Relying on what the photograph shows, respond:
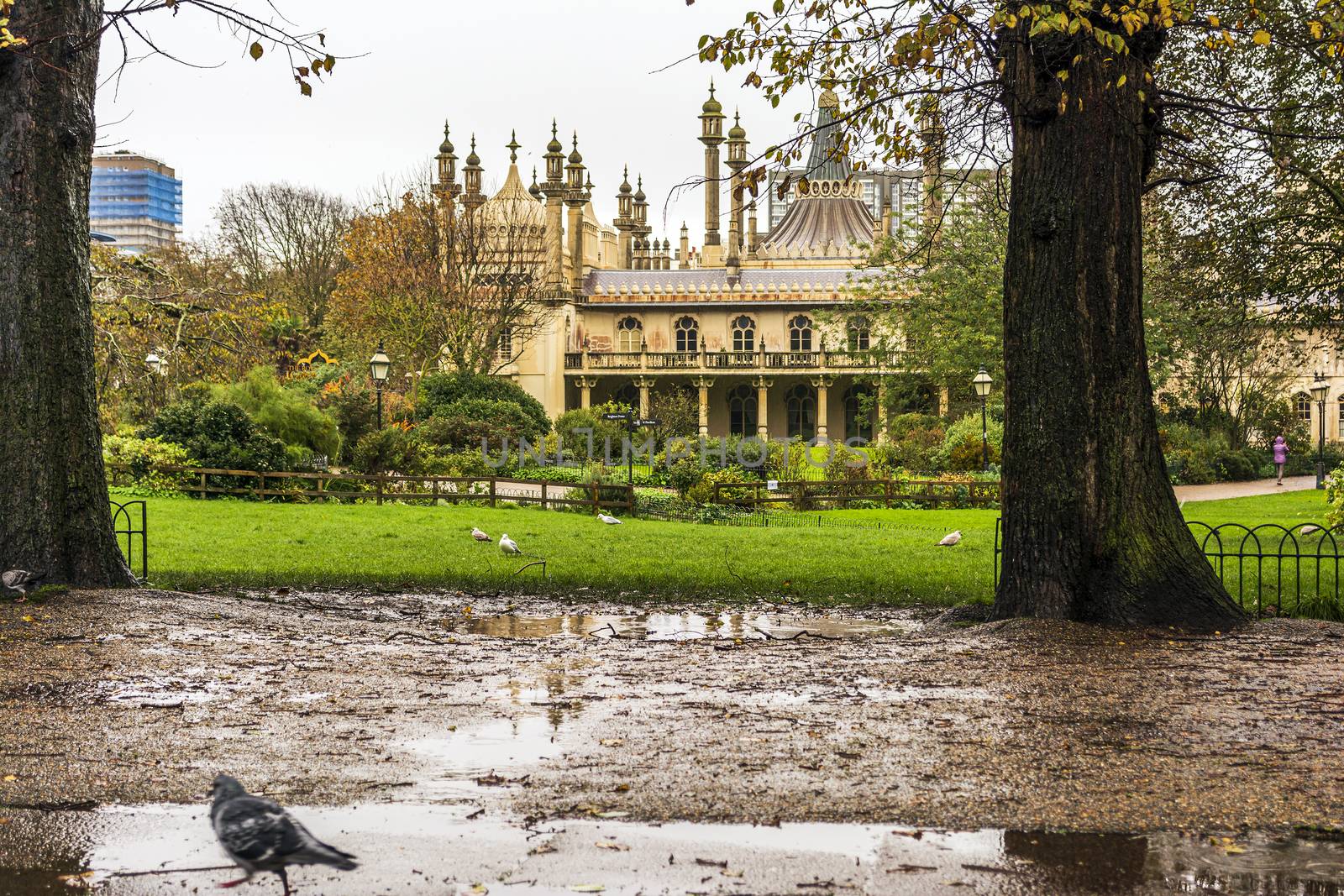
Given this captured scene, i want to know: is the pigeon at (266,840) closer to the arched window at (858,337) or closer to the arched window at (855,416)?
the arched window at (858,337)

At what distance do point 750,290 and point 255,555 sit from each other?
3896cm

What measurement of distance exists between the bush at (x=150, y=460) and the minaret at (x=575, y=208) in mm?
30207

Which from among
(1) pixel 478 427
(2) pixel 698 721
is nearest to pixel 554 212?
(1) pixel 478 427

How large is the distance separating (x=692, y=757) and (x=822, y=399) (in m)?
44.2

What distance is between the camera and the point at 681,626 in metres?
10.1

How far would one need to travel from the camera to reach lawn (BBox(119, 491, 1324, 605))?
1255 cm

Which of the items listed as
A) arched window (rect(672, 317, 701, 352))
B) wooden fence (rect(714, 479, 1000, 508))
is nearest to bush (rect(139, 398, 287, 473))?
wooden fence (rect(714, 479, 1000, 508))

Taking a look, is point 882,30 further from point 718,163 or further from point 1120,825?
point 718,163

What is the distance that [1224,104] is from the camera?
8.93m

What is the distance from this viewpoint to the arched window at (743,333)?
172 ft

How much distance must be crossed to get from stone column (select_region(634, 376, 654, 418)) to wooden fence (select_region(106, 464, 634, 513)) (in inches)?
951

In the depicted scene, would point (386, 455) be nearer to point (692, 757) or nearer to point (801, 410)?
point (692, 757)

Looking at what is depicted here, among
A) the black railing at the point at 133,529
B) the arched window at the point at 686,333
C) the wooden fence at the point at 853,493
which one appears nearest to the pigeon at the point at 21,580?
the black railing at the point at 133,529

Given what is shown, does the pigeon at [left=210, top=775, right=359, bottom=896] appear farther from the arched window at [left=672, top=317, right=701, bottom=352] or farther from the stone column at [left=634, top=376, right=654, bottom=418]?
the arched window at [left=672, top=317, right=701, bottom=352]
